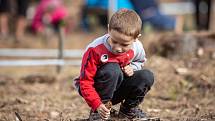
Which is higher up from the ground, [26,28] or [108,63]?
[108,63]

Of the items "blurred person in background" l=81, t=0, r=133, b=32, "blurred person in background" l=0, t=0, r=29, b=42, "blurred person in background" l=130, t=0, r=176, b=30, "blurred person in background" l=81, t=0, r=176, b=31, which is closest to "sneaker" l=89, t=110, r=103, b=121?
"blurred person in background" l=81, t=0, r=176, b=31

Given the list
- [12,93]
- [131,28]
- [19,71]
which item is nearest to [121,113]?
[131,28]

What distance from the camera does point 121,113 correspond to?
17.9ft

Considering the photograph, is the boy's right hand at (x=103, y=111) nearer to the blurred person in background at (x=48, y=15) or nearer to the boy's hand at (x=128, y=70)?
the boy's hand at (x=128, y=70)

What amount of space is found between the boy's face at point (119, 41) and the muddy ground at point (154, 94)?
910 millimetres

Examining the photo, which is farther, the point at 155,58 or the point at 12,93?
the point at 155,58

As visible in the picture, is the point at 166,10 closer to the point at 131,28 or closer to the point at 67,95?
the point at 67,95

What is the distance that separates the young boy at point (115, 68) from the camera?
4723mm

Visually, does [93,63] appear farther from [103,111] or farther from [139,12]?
[139,12]

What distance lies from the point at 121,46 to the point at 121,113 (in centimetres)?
88

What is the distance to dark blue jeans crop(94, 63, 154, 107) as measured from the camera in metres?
4.96

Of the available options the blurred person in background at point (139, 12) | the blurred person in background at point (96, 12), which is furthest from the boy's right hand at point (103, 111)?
the blurred person in background at point (96, 12)

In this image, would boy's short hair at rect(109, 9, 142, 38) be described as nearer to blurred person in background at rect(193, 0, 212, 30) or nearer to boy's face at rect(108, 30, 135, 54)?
boy's face at rect(108, 30, 135, 54)

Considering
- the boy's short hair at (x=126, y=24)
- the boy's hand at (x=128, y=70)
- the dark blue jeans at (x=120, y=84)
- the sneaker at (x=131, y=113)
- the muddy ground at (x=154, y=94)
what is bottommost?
the muddy ground at (x=154, y=94)
